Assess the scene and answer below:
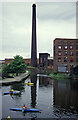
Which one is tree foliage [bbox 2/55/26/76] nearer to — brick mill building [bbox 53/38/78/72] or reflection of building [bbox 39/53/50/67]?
brick mill building [bbox 53/38/78/72]

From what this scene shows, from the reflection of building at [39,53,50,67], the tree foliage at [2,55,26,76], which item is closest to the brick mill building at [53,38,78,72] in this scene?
the tree foliage at [2,55,26,76]

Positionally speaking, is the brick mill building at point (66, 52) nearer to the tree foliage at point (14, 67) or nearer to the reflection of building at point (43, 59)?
the tree foliage at point (14, 67)

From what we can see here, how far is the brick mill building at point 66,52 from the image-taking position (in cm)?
6188

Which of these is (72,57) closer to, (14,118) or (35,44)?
(35,44)

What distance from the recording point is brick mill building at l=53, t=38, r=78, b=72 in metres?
61.9

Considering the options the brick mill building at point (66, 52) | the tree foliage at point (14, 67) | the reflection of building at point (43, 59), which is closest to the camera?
the tree foliage at point (14, 67)

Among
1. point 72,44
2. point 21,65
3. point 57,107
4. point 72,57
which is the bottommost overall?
point 57,107

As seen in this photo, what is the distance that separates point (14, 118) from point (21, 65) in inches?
Result: 1583

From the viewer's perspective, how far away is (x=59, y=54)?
62594 mm

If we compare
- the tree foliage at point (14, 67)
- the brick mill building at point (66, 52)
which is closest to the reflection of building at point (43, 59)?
the brick mill building at point (66, 52)

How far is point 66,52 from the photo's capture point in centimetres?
6234

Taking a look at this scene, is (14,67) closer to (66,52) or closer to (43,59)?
(66,52)

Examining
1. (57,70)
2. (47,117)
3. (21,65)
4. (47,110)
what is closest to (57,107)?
(47,110)

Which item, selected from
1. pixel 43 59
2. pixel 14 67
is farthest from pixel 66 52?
pixel 43 59
